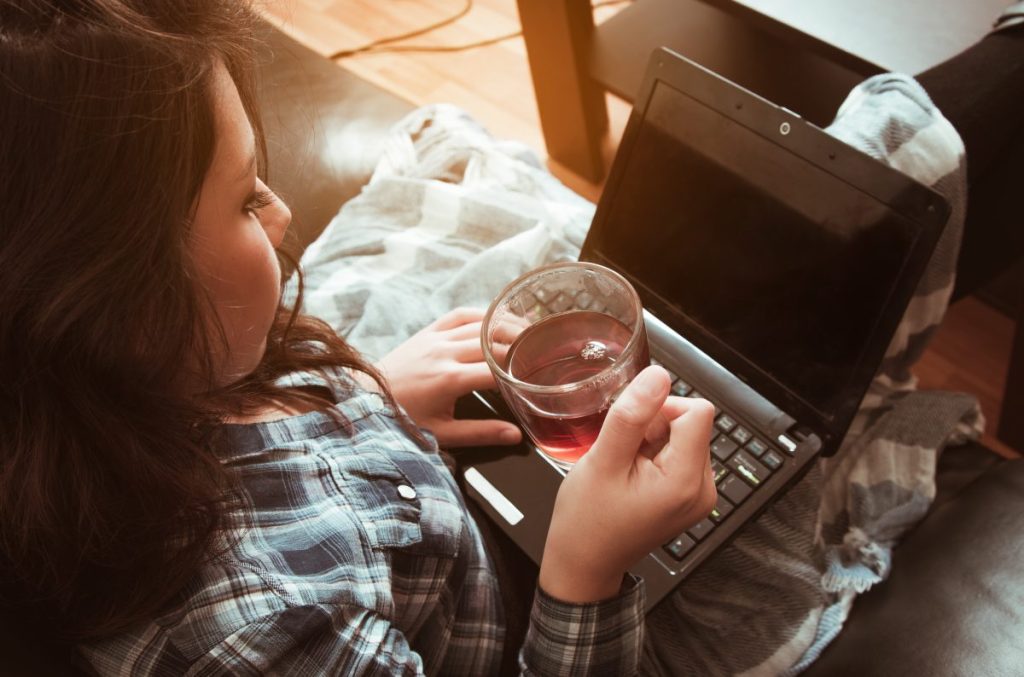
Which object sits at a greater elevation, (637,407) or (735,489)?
(637,407)

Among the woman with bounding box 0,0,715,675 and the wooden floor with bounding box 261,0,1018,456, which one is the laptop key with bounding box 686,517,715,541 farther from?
the wooden floor with bounding box 261,0,1018,456

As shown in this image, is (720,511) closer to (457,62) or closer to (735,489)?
(735,489)

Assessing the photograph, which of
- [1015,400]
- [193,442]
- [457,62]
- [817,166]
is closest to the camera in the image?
A: [193,442]

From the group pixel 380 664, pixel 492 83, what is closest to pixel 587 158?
pixel 492 83

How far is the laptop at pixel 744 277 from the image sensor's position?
688mm

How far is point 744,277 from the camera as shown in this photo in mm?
777

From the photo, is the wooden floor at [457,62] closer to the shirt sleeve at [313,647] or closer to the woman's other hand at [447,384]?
the woman's other hand at [447,384]

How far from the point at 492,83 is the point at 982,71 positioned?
1067mm

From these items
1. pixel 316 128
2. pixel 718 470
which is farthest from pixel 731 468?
pixel 316 128

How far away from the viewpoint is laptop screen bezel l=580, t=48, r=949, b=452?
2.13 ft

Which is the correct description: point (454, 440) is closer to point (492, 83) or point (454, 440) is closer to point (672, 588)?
point (672, 588)

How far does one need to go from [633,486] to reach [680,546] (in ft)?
0.68

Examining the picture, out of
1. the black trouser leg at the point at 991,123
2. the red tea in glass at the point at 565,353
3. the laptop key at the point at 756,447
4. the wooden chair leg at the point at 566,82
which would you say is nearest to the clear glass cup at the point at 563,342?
the red tea in glass at the point at 565,353

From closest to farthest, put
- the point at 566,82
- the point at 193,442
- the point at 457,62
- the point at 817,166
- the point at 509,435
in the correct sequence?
1. the point at 193,442
2. the point at 817,166
3. the point at 509,435
4. the point at 566,82
5. the point at 457,62
